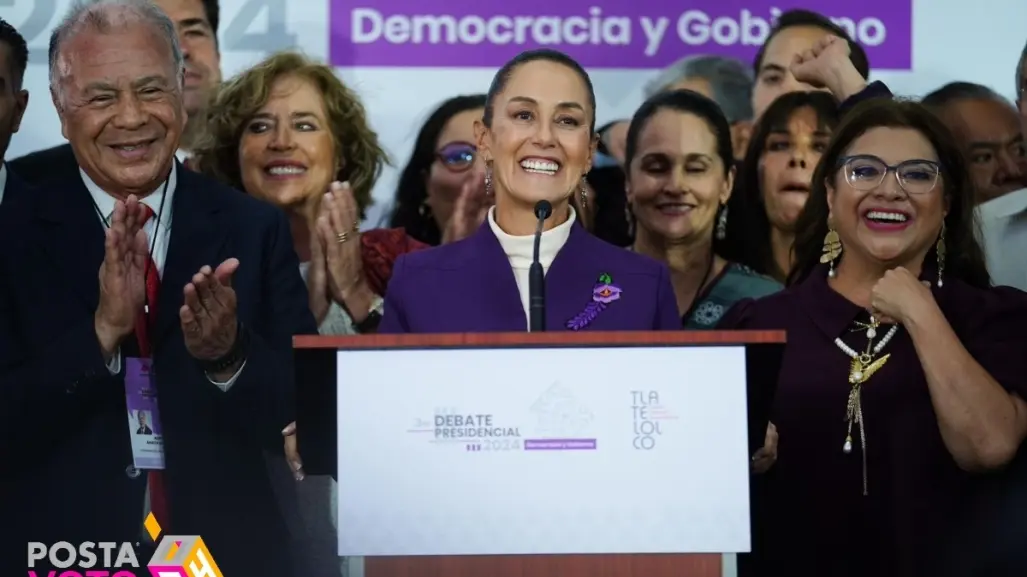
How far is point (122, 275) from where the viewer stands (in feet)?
10.3

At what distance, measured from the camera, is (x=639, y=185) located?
4488mm

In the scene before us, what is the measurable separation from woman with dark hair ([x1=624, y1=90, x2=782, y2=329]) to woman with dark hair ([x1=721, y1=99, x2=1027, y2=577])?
0.77 m

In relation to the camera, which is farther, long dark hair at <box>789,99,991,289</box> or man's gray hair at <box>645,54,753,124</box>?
man's gray hair at <box>645,54,753,124</box>

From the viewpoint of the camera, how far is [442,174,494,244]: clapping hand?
14.3 feet

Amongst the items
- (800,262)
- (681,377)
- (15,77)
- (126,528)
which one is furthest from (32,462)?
(800,262)

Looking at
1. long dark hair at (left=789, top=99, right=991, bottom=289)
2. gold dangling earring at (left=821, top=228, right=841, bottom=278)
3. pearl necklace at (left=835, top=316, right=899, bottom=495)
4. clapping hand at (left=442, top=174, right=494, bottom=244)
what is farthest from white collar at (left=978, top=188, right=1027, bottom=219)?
clapping hand at (left=442, top=174, right=494, bottom=244)

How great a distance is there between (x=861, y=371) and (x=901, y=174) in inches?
18.7

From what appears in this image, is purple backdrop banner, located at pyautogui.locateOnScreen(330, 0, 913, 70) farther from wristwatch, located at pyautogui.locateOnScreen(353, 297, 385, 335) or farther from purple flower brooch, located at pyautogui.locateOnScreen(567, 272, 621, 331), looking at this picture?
purple flower brooch, located at pyautogui.locateOnScreen(567, 272, 621, 331)

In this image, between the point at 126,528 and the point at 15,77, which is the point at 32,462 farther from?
the point at 15,77

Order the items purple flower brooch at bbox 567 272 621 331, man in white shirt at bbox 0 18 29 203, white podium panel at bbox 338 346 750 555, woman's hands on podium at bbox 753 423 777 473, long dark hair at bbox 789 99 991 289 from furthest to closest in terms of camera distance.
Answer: man in white shirt at bbox 0 18 29 203 < long dark hair at bbox 789 99 991 289 < purple flower brooch at bbox 567 272 621 331 < woman's hands on podium at bbox 753 423 777 473 < white podium panel at bbox 338 346 750 555

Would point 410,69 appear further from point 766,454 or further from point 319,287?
point 766,454

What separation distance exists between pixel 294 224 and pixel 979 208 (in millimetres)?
1978

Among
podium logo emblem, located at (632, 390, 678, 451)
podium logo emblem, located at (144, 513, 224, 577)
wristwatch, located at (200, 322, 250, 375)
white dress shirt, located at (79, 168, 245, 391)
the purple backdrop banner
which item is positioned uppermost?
the purple backdrop banner

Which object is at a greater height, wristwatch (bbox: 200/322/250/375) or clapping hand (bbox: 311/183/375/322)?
clapping hand (bbox: 311/183/375/322)
